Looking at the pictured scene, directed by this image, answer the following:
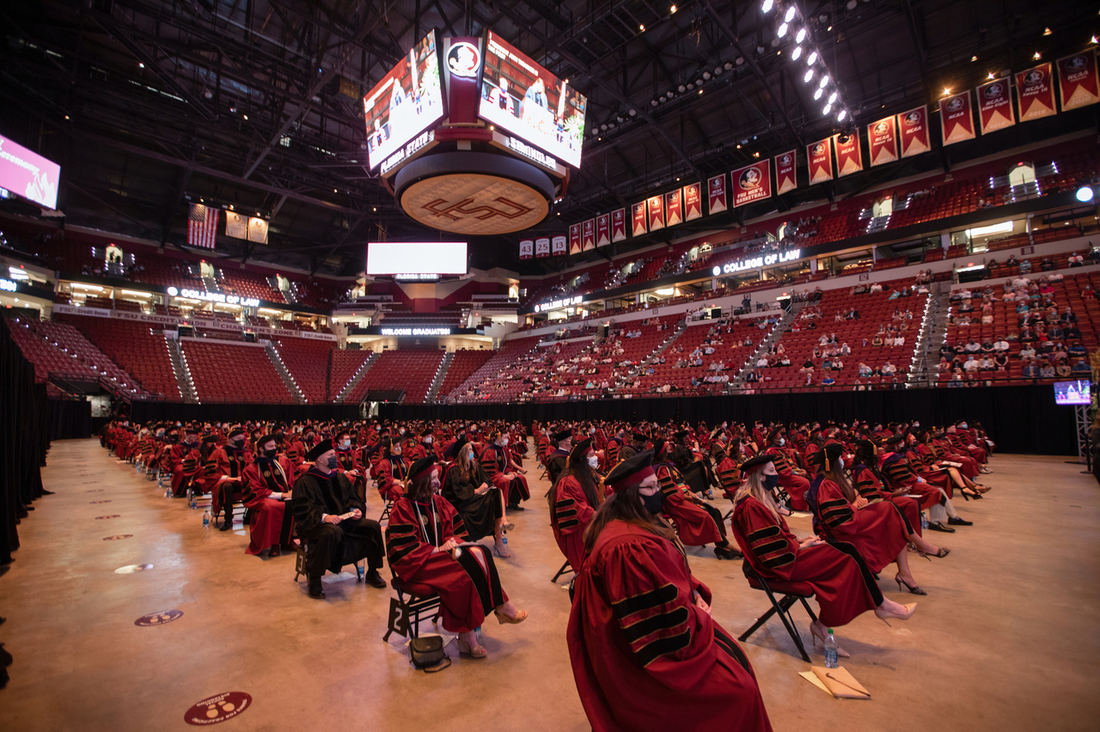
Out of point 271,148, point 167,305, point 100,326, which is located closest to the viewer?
point 271,148

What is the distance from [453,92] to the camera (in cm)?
1422

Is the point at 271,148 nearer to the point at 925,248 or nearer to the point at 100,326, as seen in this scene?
the point at 100,326

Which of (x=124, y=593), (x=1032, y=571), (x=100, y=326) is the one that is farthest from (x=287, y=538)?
(x=100, y=326)

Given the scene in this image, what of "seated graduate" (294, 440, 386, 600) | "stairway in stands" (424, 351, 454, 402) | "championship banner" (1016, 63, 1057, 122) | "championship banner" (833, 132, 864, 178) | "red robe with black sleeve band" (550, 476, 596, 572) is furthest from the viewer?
"stairway in stands" (424, 351, 454, 402)

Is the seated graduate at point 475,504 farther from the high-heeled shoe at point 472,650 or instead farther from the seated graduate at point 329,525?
the high-heeled shoe at point 472,650

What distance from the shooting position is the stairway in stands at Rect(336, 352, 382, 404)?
36875mm

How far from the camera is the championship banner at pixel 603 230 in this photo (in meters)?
30.7

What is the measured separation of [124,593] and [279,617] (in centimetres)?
189

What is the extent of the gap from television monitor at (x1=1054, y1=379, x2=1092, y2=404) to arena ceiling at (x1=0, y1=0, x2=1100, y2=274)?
1215cm

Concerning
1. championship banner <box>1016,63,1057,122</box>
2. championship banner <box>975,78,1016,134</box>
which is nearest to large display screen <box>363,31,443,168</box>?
championship banner <box>975,78,1016,134</box>

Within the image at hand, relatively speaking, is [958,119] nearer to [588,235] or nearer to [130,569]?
[588,235]

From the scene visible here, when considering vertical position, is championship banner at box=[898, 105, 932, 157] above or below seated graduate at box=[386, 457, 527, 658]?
above

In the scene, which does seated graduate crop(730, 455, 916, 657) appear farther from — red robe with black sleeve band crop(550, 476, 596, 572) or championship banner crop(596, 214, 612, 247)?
championship banner crop(596, 214, 612, 247)

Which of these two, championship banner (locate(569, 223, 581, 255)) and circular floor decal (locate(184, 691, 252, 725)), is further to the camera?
championship banner (locate(569, 223, 581, 255))
